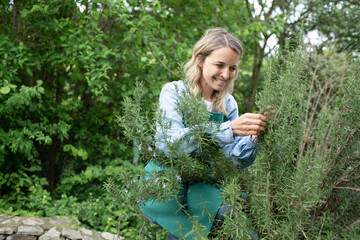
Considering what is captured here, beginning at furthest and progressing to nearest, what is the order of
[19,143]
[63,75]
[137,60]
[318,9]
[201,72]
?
1. [318,9]
2. [63,75]
3. [137,60]
4. [19,143]
5. [201,72]

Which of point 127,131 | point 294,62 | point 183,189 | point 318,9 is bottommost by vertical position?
point 183,189

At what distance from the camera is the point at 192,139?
153 cm

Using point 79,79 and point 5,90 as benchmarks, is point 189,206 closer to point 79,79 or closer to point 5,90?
point 5,90

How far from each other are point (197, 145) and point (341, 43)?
556 cm

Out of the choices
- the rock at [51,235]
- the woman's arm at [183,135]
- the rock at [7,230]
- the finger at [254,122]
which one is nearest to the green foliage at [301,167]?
the finger at [254,122]

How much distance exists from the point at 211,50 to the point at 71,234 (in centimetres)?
215

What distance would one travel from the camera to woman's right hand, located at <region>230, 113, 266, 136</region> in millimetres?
1444

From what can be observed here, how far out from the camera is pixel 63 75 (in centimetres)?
459

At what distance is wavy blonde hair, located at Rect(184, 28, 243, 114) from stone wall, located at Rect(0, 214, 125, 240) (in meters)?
1.67

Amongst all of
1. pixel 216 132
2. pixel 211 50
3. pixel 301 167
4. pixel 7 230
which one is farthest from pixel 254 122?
pixel 7 230

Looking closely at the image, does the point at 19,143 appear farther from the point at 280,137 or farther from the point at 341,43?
the point at 341,43

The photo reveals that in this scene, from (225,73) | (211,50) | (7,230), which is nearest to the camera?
(225,73)

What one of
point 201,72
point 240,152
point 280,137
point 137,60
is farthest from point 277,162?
point 137,60

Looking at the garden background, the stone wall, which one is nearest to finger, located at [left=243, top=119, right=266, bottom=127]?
the garden background
